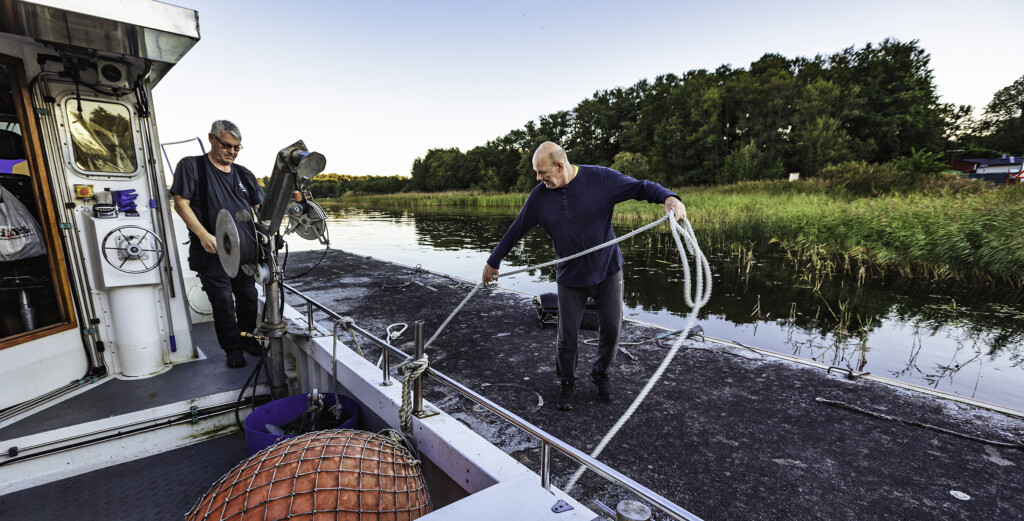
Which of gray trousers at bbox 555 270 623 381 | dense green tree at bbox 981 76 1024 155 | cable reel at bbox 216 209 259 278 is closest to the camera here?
cable reel at bbox 216 209 259 278

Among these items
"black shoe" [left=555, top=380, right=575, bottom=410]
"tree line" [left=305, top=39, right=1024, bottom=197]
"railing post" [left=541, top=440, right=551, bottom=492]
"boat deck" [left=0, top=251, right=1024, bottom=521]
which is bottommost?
"boat deck" [left=0, top=251, right=1024, bottom=521]

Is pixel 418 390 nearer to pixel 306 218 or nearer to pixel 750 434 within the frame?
pixel 306 218

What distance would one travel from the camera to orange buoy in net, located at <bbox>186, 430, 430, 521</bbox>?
59.4 inches

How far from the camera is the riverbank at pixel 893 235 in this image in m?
8.43

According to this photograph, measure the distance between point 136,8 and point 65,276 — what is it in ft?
7.06

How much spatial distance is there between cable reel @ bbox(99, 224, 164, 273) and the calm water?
650 cm

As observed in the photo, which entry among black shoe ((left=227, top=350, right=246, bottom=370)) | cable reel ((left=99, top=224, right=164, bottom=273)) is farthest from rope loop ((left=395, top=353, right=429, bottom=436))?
cable reel ((left=99, top=224, right=164, bottom=273))

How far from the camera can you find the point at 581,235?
299 centimetres

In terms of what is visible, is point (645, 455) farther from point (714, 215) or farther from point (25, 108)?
point (714, 215)

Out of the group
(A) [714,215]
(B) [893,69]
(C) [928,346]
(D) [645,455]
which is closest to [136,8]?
(D) [645,455]

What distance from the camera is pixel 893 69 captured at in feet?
Answer: 143

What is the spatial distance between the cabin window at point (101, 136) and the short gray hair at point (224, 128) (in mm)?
812

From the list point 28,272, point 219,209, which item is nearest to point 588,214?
point 219,209

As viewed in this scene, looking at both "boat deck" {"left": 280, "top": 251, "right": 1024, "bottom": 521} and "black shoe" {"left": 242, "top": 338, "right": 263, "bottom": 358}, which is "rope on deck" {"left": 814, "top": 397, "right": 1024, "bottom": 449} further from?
"black shoe" {"left": 242, "top": 338, "right": 263, "bottom": 358}
